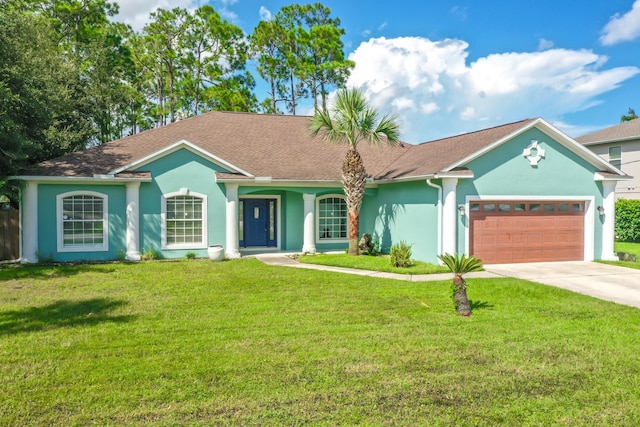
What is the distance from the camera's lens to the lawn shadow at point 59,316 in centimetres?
733

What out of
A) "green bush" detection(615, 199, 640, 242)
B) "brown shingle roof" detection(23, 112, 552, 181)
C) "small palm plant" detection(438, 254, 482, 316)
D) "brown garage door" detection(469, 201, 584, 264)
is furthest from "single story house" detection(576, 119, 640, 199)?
"small palm plant" detection(438, 254, 482, 316)

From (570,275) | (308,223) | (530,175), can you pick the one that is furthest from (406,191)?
(570,275)

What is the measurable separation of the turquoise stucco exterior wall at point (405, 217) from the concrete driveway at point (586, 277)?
217 cm

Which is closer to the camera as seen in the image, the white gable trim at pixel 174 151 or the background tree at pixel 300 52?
the white gable trim at pixel 174 151

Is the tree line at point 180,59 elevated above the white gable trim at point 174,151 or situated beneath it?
elevated above

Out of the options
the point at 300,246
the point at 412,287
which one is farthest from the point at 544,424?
the point at 300,246

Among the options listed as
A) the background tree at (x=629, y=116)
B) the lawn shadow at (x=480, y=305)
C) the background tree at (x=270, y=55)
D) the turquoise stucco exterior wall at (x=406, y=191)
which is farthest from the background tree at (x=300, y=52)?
the background tree at (x=629, y=116)

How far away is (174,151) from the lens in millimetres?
A: 15492

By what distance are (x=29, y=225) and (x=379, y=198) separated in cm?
1242

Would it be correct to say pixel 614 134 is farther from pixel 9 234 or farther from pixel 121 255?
pixel 9 234

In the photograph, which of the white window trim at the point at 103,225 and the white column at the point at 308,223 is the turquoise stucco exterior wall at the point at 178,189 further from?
the white column at the point at 308,223

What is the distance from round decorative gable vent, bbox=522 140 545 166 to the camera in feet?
49.0

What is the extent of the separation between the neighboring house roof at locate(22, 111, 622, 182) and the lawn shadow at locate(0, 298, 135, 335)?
6.93 metres

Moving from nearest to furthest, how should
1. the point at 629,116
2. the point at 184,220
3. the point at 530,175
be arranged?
the point at 530,175 < the point at 184,220 < the point at 629,116
